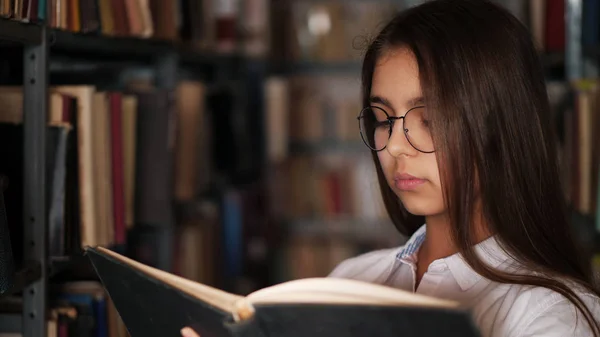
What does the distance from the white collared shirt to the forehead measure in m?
0.26

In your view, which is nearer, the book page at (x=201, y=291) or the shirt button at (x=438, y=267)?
the book page at (x=201, y=291)

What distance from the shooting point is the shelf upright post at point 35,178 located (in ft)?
4.63

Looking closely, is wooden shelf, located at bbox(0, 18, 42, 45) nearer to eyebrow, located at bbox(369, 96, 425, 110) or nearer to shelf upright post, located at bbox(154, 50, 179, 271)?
eyebrow, located at bbox(369, 96, 425, 110)

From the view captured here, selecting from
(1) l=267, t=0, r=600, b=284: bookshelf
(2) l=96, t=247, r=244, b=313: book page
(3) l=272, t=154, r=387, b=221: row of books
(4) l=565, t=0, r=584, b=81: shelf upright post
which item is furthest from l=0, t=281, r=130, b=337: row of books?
(3) l=272, t=154, r=387, b=221: row of books

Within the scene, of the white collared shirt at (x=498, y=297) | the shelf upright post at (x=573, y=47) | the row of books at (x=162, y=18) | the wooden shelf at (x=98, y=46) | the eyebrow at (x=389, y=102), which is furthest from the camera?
the shelf upright post at (x=573, y=47)

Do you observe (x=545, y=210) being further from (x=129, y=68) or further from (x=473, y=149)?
(x=129, y=68)

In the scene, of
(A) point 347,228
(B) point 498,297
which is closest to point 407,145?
(B) point 498,297

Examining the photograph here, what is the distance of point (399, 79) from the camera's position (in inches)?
48.9

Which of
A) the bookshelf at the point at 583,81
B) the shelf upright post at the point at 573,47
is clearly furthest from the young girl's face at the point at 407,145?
the shelf upright post at the point at 573,47

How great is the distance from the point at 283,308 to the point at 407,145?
50 centimetres

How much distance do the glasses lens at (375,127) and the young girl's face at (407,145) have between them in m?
0.03

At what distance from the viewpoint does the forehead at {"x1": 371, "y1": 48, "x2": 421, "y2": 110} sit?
1229mm

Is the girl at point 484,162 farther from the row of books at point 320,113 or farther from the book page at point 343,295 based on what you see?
the row of books at point 320,113

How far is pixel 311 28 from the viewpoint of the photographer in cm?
394
